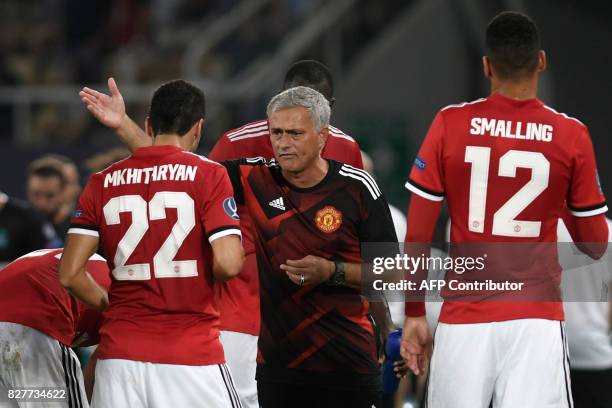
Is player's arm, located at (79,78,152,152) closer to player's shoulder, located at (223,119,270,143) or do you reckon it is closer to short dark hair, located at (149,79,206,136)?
short dark hair, located at (149,79,206,136)

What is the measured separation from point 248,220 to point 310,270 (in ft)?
1.97

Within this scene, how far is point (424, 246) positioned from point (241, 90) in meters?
8.95

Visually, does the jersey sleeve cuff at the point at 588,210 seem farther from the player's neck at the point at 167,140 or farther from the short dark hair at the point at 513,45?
the player's neck at the point at 167,140

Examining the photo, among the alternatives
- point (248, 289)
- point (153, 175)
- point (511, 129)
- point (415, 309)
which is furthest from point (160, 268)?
point (511, 129)

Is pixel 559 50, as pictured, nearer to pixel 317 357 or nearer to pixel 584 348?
pixel 584 348

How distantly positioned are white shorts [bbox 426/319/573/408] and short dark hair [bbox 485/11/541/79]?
1.17 m

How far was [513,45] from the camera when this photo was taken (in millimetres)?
5672

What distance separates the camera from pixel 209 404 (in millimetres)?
5531

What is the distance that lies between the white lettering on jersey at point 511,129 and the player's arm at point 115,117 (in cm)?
160

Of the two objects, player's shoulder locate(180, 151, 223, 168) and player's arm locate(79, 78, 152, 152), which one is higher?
player's arm locate(79, 78, 152, 152)

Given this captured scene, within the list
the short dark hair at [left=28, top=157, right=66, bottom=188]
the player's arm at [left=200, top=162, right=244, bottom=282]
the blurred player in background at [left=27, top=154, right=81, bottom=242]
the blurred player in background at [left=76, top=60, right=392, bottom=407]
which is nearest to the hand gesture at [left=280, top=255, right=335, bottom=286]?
the blurred player in background at [left=76, top=60, right=392, bottom=407]

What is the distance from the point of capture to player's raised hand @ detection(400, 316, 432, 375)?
5.66 meters

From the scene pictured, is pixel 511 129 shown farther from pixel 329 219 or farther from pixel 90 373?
pixel 90 373

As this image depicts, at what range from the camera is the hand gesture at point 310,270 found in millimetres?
6070
